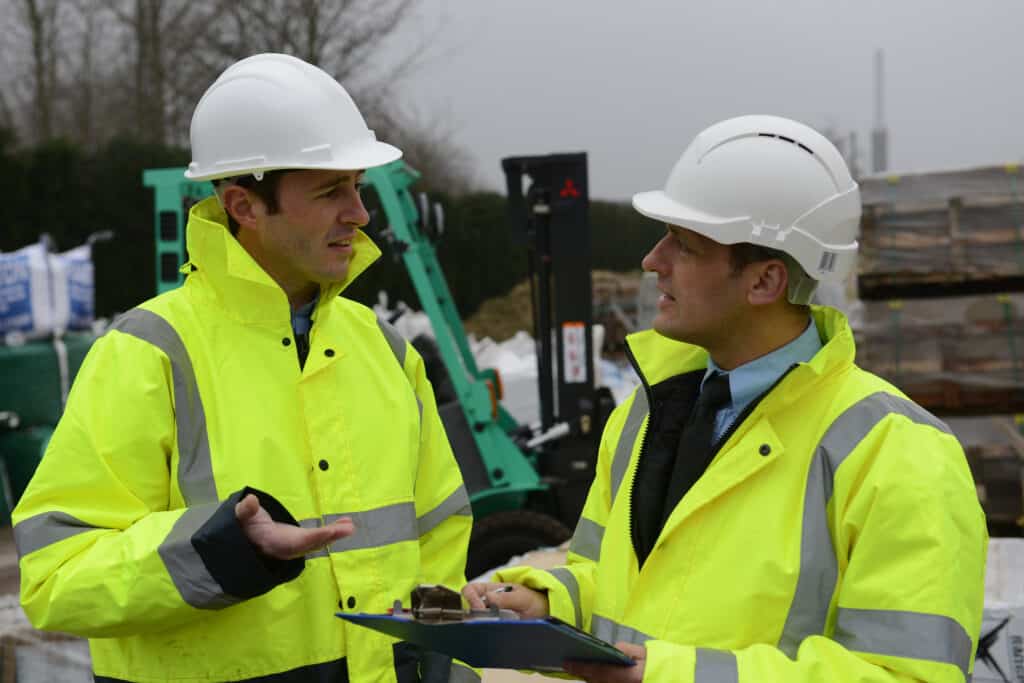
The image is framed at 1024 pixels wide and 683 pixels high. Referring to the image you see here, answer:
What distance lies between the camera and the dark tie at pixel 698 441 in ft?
6.63

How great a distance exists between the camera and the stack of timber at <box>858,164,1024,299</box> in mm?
5770

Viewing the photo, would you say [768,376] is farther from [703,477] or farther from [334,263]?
[334,263]

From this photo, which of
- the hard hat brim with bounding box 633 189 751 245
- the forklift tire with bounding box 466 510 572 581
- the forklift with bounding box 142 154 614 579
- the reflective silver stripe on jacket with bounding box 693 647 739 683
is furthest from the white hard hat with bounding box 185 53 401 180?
the forklift tire with bounding box 466 510 572 581

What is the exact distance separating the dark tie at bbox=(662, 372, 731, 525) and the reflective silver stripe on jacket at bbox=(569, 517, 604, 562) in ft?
0.85

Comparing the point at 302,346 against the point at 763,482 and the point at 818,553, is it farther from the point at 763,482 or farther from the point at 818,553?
the point at 818,553

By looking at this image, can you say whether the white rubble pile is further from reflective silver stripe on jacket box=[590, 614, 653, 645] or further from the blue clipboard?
the blue clipboard

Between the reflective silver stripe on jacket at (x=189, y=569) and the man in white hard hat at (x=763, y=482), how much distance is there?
47 centimetres

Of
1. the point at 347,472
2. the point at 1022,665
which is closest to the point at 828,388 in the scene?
the point at 347,472

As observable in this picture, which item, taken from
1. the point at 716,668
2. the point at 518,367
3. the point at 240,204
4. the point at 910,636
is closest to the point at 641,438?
the point at 716,668

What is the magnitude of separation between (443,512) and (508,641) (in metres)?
0.80

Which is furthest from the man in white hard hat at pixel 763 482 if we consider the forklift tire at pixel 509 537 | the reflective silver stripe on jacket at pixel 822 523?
the forklift tire at pixel 509 537

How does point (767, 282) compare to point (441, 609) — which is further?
point (767, 282)

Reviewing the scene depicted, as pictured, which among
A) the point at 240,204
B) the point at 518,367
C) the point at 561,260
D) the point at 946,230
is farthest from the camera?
the point at 518,367

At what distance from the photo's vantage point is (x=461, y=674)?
2471 millimetres
